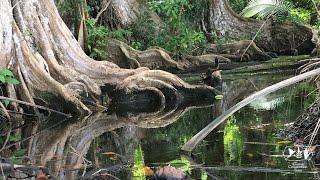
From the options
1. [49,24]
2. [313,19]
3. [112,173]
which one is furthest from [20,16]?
[313,19]

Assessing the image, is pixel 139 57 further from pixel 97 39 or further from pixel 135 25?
pixel 135 25

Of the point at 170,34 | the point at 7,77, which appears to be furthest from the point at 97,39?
the point at 7,77

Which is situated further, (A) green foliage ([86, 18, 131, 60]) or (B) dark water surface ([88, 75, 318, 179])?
(A) green foliage ([86, 18, 131, 60])

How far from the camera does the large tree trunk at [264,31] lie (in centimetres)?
2186

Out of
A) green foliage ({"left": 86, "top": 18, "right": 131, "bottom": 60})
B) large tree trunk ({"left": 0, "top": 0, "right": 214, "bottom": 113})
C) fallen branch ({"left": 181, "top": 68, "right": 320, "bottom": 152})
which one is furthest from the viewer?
green foliage ({"left": 86, "top": 18, "right": 131, "bottom": 60})

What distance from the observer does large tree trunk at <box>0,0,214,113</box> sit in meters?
11.1

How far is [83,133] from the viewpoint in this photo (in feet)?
30.8

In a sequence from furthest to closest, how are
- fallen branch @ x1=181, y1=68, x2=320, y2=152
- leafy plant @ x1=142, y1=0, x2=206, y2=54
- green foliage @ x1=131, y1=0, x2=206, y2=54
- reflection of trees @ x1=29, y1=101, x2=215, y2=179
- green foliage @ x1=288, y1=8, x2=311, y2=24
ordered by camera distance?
green foliage @ x1=288, y1=8, x2=311, y2=24 → green foliage @ x1=131, y1=0, x2=206, y2=54 → leafy plant @ x1=142, y1=0, x2=206, y2=54 → reflection of trees @ x1=29, y1=101, x2=215, y2=179 → fallen branch @ x1=181, y1=68, x2=320, y2=152

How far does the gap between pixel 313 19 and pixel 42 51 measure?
17375 mm

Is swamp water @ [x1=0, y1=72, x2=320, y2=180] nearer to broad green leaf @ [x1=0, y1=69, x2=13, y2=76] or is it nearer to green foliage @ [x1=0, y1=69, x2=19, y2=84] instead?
green foliage @ [x1=0, y1=69, x2=19, y2=84]

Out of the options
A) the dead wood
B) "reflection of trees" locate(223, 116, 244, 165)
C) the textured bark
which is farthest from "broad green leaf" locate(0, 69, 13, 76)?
the dead wood

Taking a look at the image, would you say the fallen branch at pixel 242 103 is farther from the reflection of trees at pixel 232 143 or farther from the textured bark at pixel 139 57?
the textured bark at pixel 139 57

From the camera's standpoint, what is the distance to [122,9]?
60.3 feet

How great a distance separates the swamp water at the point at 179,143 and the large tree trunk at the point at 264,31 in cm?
928
